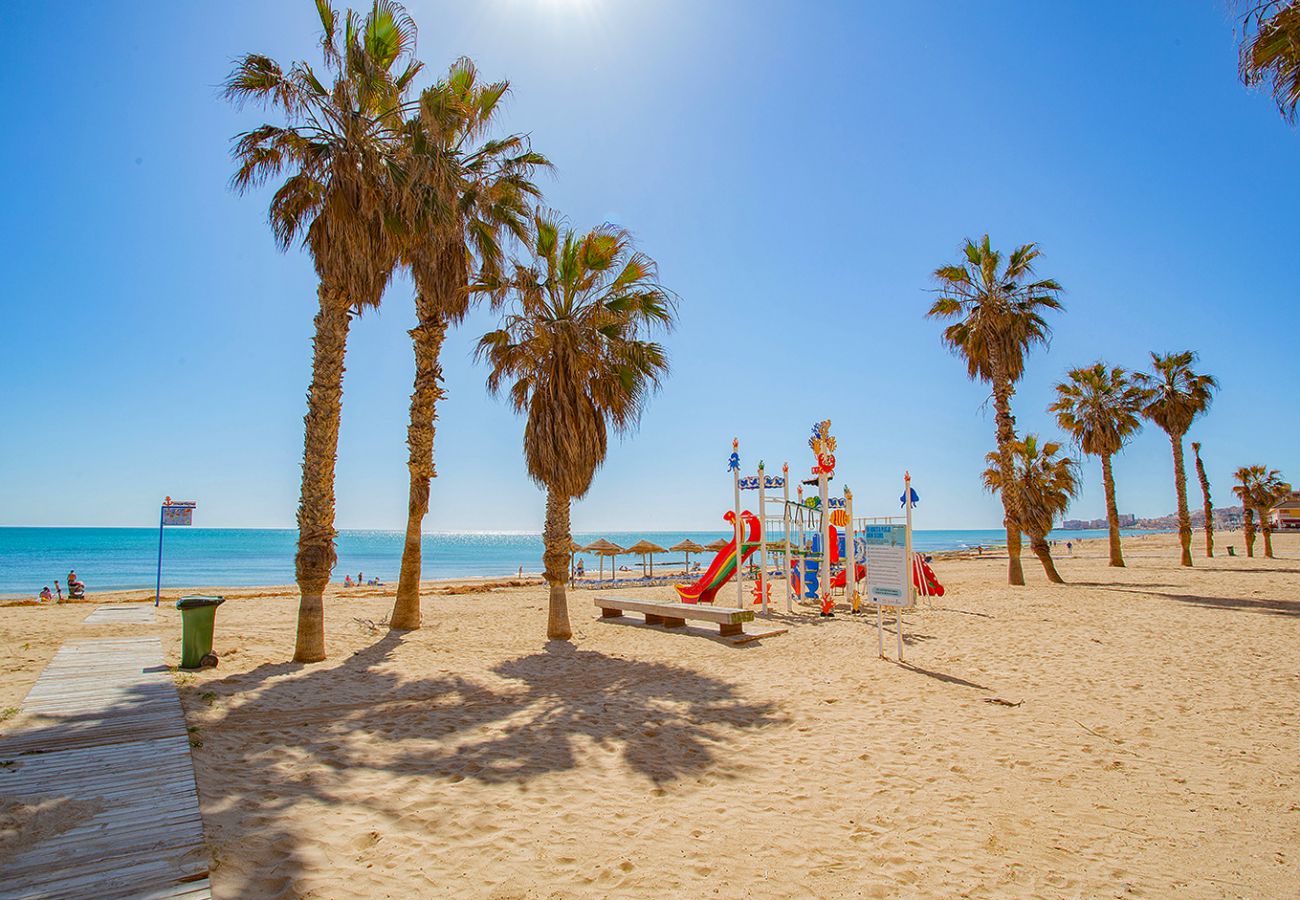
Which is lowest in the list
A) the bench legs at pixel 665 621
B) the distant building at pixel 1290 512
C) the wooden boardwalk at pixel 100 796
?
the bench legs at pixel 665 621

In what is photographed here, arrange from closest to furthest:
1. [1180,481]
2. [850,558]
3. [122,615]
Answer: [122,615]
[850,558]
[1180,481]

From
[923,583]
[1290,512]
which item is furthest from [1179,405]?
[1290,512]

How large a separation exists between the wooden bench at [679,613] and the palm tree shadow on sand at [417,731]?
2.39m

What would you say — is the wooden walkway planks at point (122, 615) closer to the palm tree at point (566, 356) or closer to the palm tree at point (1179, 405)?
the palm tree at point (566, 356)

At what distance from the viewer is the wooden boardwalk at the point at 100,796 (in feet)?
11.3

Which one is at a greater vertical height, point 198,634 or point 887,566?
point 887,566

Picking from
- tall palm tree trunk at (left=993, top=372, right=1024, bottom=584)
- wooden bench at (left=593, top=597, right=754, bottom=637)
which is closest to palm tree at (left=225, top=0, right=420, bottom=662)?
wooden bench at (left=593, top=597, right=754, bottom=637)

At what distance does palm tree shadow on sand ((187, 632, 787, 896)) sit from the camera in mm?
4672

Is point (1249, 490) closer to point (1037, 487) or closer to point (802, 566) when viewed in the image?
point (1037, 487)

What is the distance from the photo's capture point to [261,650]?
10.7m

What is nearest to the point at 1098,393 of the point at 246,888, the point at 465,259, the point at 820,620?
the point at 820,620

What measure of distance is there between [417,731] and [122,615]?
12877mm

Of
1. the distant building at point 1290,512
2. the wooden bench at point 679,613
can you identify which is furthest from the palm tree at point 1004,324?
the distant building at point 1290,512

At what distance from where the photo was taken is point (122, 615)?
14734 mm
